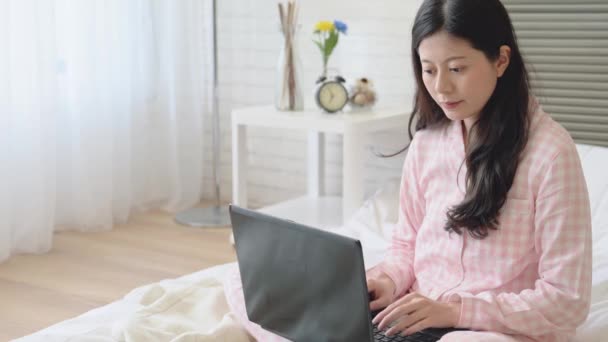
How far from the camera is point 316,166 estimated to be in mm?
3533

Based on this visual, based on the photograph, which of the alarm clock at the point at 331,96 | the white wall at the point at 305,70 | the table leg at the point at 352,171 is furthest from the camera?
the white wall at the point at 305,70

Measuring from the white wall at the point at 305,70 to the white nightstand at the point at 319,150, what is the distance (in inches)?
4.1

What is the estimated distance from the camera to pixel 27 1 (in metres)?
3.06

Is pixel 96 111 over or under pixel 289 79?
under

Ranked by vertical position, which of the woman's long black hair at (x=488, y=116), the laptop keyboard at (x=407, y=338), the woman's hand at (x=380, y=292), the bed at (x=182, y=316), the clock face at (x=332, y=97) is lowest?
the bed at (x=182, y=316)

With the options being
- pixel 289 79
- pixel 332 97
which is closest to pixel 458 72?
pixel 332 97

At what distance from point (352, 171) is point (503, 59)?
144 cm

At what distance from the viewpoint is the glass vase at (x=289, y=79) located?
3.10m

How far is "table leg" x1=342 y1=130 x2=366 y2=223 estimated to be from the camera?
2.84 metres

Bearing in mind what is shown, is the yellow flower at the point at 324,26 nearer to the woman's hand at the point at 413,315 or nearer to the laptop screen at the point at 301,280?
the laptop screen at the point at 301,280

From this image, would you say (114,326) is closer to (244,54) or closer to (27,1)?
(27,1)

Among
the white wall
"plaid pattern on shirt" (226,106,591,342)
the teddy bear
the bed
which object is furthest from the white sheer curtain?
"plaid pattern on shirt" (226,106,591,342)

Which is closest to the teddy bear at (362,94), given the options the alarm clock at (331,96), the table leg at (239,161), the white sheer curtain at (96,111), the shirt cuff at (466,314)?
the alarm clock at (331,96)

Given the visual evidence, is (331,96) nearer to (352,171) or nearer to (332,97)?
(332,97)
